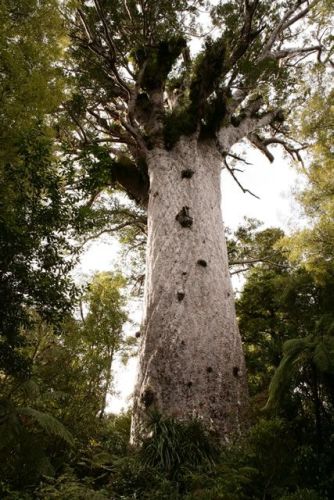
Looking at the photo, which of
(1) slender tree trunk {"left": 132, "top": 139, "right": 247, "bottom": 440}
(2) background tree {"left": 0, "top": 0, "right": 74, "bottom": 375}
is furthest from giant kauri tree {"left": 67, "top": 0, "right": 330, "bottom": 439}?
(2) background tree {"left": 0, "top": 0, "right": 74, "bottom": 375}

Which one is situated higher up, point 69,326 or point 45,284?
point 69,326

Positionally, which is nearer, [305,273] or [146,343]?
[146,343]

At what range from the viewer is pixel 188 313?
5.11 metres

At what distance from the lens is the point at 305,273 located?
661 centimetres

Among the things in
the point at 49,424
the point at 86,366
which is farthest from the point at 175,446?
the point at 86,366

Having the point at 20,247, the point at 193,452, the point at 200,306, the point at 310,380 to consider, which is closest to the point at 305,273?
the point at 200,306

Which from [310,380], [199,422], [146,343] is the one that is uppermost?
[146,343]

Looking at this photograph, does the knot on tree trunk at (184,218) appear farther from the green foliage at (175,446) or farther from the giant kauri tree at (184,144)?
the green foliage at (175,446)

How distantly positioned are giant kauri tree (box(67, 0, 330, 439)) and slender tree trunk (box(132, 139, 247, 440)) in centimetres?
2

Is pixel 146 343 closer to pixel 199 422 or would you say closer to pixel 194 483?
pixel 199 422

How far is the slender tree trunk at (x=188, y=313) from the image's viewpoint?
4477 millimetres

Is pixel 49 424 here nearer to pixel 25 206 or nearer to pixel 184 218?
pixel 25 206

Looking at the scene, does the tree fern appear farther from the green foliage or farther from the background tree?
the background tree

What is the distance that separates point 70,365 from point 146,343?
2.20 metres
